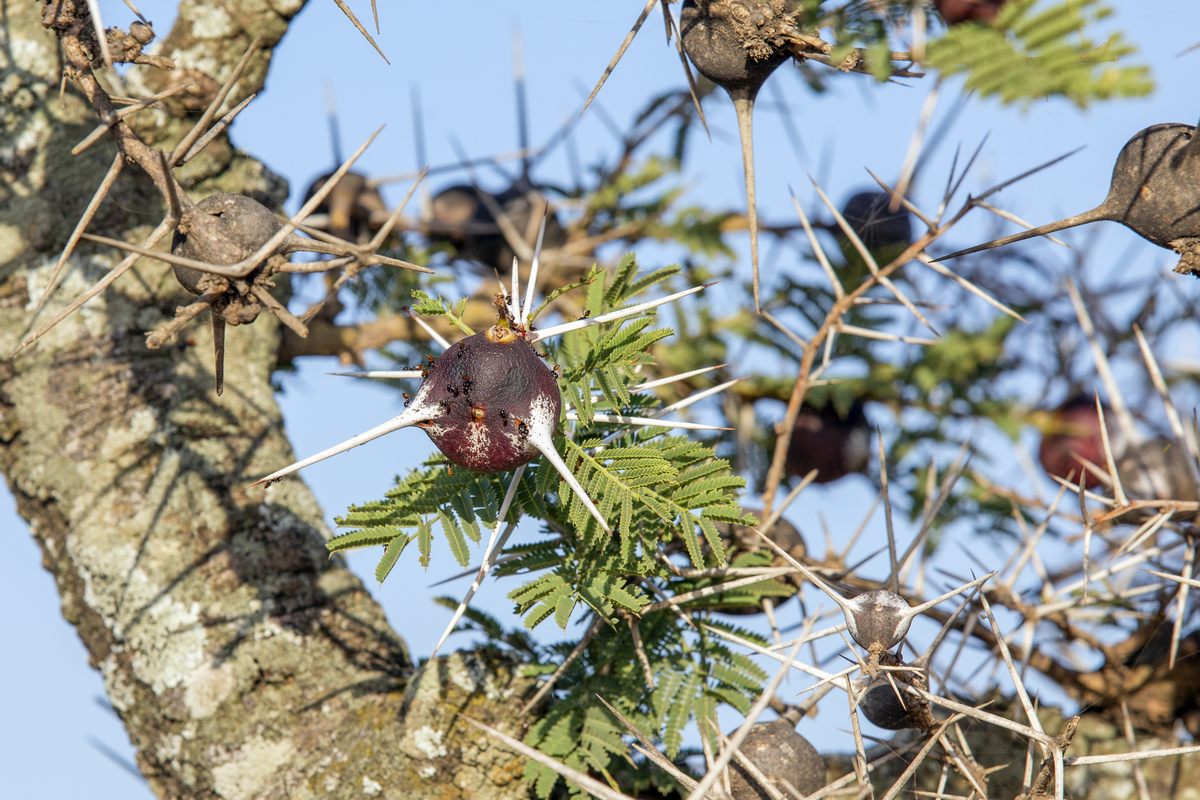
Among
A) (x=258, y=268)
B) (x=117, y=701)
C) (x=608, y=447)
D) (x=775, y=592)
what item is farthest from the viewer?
(x=117, y=701)

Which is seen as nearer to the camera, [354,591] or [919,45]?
[919,45]

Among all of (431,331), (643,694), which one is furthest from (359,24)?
(643,694)

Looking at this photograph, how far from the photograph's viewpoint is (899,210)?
2.72 meters

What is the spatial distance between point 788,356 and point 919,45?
1690 mm

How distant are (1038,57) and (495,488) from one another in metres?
0.99

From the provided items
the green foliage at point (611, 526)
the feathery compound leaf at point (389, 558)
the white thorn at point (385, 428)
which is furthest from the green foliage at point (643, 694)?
the white thorn at point (385, 428)

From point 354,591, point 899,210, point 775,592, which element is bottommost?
point 775,592

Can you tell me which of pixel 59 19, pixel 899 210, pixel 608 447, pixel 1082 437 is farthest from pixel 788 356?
pixel 59 19

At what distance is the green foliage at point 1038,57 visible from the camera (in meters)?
1.37

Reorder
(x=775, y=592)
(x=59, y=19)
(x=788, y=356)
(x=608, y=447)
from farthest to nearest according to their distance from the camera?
(x=788, y=356) → (x=775, y=592) → (x=608, y=447) → (x=59, y=19)

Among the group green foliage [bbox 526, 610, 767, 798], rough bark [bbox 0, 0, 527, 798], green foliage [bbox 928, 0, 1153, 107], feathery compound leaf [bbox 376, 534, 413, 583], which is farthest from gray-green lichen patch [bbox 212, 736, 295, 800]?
green foliage [bbox 928, 0, 1153, 107]

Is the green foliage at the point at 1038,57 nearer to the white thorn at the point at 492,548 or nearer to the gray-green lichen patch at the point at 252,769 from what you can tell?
the white thorn at the point at 492,548

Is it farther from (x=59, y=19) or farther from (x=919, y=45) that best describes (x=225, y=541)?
(x=919, y=45)

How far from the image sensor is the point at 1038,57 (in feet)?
4.77
